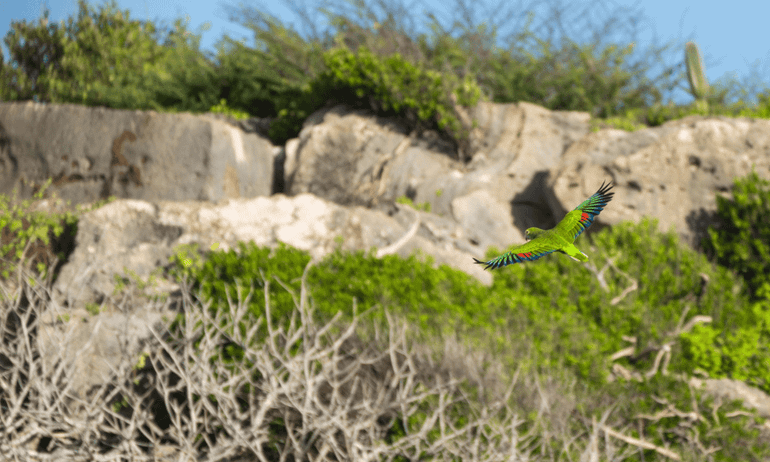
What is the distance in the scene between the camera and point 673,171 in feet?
23.7

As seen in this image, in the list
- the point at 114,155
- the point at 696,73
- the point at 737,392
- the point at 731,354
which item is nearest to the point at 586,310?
the point at 731,354

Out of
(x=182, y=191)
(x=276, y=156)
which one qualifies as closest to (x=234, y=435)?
(x=182, y=191)

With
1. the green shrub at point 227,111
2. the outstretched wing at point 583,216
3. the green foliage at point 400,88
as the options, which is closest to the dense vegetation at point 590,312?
the green foliage at point 400,88

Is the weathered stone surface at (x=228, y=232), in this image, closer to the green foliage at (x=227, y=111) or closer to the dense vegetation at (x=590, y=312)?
the dense vegetation at (x=590, y=312)

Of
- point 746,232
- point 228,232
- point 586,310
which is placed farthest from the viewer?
point 746,232

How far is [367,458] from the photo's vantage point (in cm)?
332

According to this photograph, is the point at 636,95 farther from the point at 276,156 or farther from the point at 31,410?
the point at 31,410

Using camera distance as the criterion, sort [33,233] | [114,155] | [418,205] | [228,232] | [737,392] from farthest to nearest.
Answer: [114,155], [418,205], [33,233], [228,232], [737,392]

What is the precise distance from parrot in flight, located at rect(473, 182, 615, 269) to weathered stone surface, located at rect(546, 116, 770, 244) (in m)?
6.67

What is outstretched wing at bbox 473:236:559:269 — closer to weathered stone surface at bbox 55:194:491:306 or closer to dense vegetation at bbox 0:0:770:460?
dense vegetation at bbox 0:0:770:460

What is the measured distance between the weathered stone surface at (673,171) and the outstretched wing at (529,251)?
6726 mm

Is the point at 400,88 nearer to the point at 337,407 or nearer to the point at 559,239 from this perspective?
the point at 337,407

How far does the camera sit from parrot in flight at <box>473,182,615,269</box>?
43 centimetres

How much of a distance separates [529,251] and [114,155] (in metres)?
8.71
